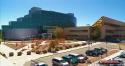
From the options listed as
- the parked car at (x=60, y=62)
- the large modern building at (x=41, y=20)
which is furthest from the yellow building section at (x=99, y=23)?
the parked car at (x=60, y=62)

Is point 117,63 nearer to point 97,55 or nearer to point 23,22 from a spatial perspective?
point 97,55

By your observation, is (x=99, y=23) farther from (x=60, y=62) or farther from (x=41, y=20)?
(x=41, y=20)

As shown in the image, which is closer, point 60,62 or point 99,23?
point 60,62

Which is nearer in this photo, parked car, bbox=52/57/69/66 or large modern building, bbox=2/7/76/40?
parked car, bbox=52/57/69/66

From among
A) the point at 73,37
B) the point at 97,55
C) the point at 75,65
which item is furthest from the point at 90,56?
the point at 73,37

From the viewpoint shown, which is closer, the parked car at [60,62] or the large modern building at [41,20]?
the parked car at [60,62]

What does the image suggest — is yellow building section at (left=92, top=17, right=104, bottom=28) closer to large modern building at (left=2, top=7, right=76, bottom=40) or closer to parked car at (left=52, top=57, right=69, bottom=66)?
large modern building at (left=2, top=7, right=76, bottom=40)

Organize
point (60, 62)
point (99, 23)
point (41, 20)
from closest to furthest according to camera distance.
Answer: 1. point (60, 62)
2. point (99, 23)
3. point (41, 20)

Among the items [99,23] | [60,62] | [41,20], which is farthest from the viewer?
[41,20]

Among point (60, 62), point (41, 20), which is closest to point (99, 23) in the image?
point (60, 62)

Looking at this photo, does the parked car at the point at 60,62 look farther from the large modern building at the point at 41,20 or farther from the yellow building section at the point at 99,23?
the large modern building at the point at 41,20

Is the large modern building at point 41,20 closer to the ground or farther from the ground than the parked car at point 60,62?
farther from the ground

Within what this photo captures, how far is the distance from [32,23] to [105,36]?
82.0 m

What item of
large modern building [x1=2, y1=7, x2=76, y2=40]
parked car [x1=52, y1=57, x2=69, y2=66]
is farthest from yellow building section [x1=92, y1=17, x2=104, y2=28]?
parked car [x1=52, y1=57, x2=69, y2=66]
